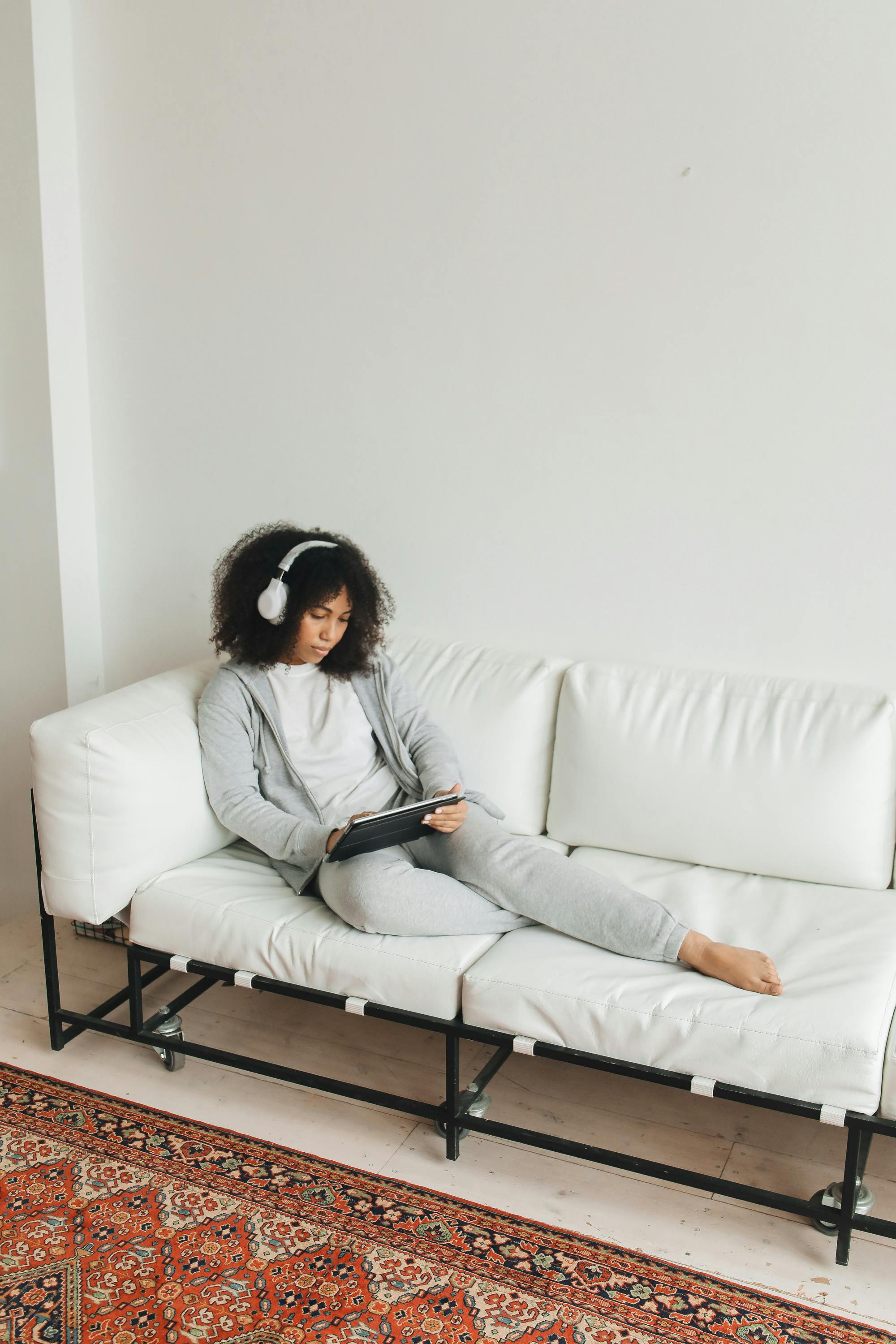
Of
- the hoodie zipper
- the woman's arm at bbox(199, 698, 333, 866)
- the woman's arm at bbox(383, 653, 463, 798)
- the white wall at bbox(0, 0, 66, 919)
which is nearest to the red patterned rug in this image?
the woman's arm at bbox(199, 698, 333, 866)

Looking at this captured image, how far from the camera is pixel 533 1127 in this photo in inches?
78.4

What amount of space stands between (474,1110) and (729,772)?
0.81m

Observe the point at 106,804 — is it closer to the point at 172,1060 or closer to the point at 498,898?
the point at 172,1060

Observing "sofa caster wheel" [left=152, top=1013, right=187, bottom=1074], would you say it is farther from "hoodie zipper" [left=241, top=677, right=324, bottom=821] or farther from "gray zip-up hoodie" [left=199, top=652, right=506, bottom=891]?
"hoodie zipper" [left=241, top=677, right=324, bottom=821]

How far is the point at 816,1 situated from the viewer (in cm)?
201

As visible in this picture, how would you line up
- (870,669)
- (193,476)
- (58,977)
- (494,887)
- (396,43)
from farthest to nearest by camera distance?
1. (193,476)
2. (58,977)
3. (396,43)
4. (870,669)
5. (494,887)

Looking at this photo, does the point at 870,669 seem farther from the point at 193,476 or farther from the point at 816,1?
the point at 193,476

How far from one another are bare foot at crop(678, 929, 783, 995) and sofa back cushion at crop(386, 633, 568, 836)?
0.61 metres

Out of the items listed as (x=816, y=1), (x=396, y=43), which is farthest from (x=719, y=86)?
(x=396, y=43)

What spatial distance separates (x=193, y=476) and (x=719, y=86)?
5.07 ft

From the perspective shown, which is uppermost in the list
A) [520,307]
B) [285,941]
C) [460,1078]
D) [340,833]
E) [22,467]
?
[520,307]

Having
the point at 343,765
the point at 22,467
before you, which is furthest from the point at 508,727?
the point at 22,467

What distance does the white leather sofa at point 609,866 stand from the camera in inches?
65.5

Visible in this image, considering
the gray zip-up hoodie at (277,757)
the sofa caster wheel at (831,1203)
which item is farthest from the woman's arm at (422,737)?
the sofa caster wheel at (831,1203)
